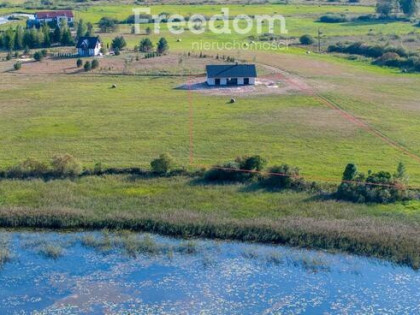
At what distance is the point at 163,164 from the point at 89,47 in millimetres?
37252

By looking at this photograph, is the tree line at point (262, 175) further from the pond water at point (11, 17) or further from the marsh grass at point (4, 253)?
the pond water at point (11, 17)

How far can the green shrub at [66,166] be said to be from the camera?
32.8 meters

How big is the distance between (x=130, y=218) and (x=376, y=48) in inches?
1824

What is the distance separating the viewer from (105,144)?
124 feet

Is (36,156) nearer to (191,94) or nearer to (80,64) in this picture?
(191,94)

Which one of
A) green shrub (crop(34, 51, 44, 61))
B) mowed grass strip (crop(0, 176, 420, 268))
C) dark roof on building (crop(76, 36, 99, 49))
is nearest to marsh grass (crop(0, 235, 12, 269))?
mowed grass strip (crop(0, 176, 420, 268))

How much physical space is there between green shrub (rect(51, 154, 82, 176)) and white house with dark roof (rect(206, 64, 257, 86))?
21501mm

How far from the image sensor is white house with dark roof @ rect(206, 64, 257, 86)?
52.6m

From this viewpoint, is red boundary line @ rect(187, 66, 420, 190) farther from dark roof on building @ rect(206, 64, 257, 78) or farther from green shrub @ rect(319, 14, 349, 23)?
green shrub @ rect(319, 14, 349, 23)

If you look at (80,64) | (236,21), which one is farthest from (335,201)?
(236,21)

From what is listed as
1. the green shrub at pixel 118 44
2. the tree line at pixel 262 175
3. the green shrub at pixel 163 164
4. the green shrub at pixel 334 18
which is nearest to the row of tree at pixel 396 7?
the green shrub at pixel 334 18

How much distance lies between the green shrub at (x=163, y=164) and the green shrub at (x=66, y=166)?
372 centimetres

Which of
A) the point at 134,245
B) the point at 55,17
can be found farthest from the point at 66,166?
the point at 55,17

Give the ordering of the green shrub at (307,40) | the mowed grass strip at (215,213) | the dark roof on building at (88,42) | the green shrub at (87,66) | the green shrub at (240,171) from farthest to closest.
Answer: the green shrub at (307,40) → the dark roof on building at (88,42) → the green shrub at (87,66) → the green shrub at (240,171) → the mowed grass strip at (215,213)
